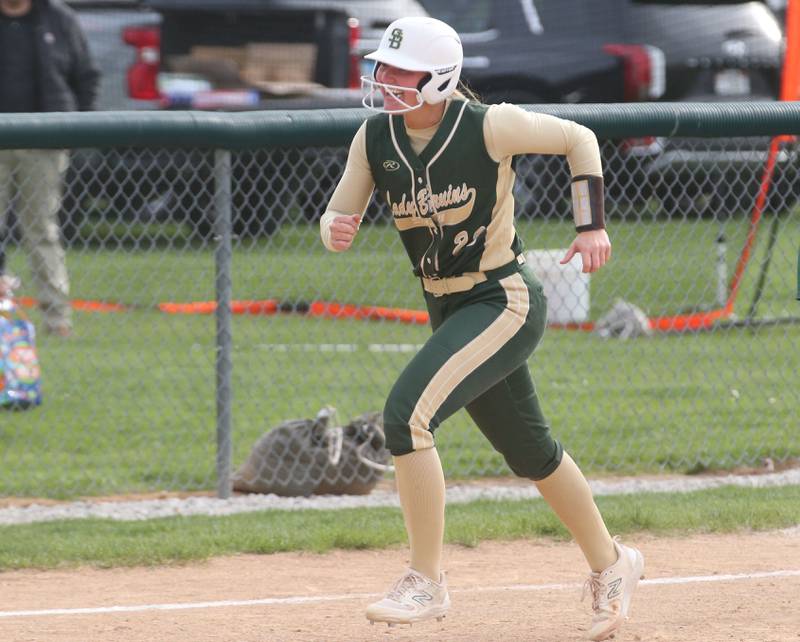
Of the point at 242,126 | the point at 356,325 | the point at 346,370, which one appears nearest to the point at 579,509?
the point at 242,126

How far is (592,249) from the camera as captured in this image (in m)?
4.55

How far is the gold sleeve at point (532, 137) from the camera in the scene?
4584mm

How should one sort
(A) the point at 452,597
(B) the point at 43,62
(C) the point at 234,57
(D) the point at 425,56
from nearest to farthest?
(D) the point at 425,56 < (A) the point at 452,597 < (B) the point at 43,62 < (C) the point at 234,57

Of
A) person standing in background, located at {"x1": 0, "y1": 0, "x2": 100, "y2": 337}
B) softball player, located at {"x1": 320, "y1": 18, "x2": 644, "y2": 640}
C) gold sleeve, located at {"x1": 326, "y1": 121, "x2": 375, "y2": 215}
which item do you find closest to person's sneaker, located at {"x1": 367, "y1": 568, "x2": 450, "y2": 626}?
softball player, located at {"x1": 320, "y1": 18, "x2": 644, "y2": 640}

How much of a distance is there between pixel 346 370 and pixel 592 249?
17.4ft

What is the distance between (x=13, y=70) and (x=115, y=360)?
224 cm

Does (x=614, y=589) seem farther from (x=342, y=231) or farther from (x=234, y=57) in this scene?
(x=234, y=57)

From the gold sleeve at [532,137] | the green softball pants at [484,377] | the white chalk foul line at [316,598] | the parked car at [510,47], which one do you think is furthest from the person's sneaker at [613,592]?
the parked car at [510,47]

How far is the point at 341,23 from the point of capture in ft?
46.4

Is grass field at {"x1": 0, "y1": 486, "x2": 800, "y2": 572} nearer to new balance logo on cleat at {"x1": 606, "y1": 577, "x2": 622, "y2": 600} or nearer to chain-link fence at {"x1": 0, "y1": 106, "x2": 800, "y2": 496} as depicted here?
chain-link fence at {"x1": 0, "y1": 106, "x2": 800, "y2": 496}

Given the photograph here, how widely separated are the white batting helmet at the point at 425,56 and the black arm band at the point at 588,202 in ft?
1.51

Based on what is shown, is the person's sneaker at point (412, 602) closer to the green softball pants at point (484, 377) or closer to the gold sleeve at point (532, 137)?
the green softball pants at point (484, 377)

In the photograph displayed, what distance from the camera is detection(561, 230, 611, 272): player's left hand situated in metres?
4.55

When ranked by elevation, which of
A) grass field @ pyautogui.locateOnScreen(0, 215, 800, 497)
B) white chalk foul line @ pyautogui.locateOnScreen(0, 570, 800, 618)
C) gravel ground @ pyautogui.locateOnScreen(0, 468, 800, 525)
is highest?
white chalk foul line @ pyautogui.locateOnScreen(0, 570, 800, 618)
